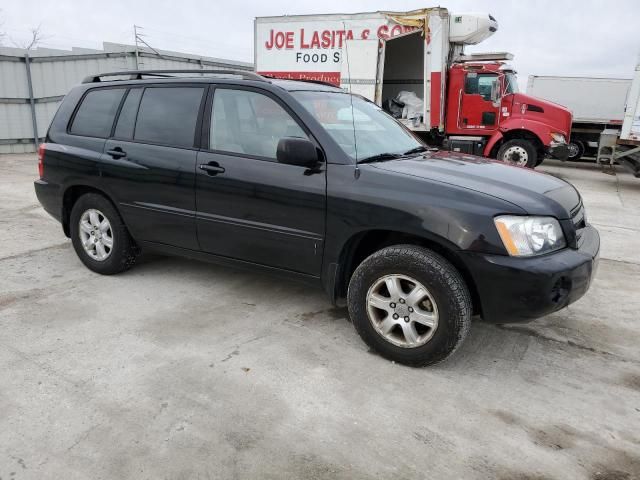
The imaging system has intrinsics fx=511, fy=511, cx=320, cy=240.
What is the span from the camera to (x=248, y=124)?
369cm

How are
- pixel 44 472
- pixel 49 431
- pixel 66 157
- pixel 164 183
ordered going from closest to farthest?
pixel 44 472 → pixel 49 431 → pixel 164 183 → pixel 66 157

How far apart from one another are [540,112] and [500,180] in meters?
9.94

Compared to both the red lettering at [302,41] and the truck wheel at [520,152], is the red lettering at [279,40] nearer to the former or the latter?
the red lettering at [302,41]

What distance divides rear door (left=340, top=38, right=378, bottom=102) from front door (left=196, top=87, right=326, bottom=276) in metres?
8.72

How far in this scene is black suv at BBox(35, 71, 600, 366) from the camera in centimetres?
285

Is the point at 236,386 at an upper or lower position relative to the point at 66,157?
lower

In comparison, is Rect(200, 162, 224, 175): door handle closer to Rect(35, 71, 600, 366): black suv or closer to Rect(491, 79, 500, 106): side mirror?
Rect(35, 71, 600, 366): black suv

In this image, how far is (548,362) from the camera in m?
3.27

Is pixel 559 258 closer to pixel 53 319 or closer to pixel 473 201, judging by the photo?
pixel 473 201

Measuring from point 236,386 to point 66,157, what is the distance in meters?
2.84

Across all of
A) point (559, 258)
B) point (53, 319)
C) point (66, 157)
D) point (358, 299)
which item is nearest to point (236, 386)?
point (358, 299)

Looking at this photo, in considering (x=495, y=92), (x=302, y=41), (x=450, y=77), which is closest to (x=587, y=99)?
(x=495, y=92)

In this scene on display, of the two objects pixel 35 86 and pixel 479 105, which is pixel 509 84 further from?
pixel 35 86

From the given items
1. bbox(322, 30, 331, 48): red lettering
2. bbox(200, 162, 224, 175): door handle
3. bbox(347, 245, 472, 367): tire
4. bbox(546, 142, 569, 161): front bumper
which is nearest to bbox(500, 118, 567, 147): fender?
bbox(546, 142, 569, 161): front bumper
